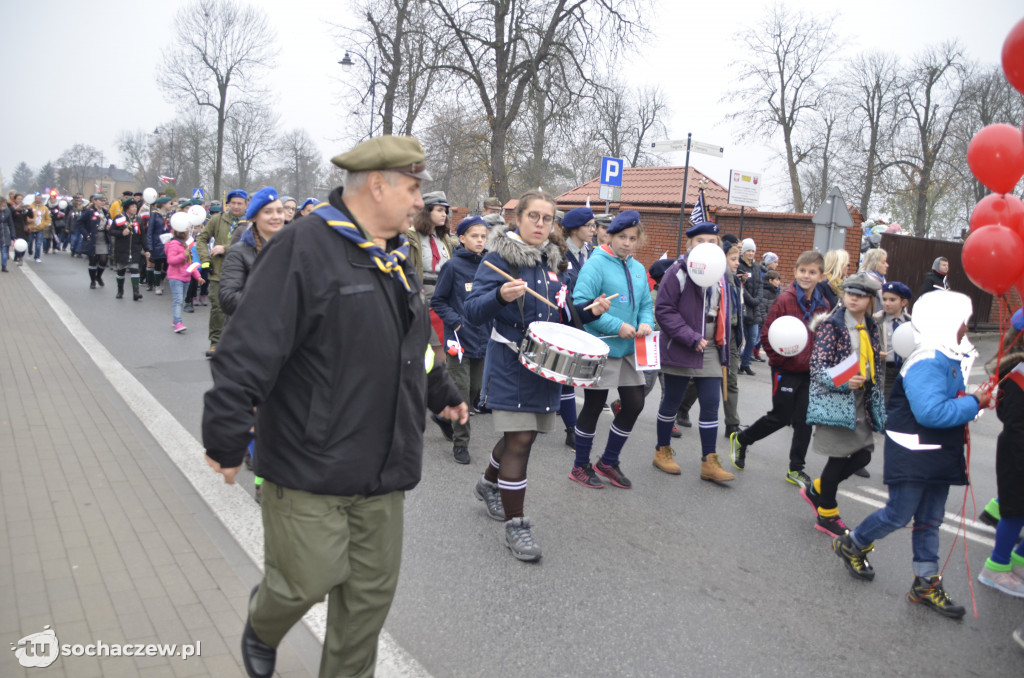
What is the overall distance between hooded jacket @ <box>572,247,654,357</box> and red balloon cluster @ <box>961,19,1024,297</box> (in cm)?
223

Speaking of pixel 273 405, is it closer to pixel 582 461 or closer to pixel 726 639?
pixel 726 639

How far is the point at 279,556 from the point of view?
8.20 feet

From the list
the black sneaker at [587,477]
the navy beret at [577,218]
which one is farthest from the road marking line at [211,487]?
the navy beret at [577,218]

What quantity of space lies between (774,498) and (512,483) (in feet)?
8.02

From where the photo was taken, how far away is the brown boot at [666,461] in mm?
6180

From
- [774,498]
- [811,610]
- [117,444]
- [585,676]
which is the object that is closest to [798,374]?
[774,498]

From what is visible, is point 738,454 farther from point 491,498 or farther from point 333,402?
point 333,402

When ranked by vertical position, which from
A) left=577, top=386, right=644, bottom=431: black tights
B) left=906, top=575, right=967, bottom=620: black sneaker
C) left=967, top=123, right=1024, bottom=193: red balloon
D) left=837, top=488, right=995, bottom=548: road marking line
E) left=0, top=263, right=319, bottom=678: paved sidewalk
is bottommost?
left=0, top=263, right=319, bottom=678: paved sidewalk

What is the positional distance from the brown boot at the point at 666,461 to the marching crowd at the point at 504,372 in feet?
0.05

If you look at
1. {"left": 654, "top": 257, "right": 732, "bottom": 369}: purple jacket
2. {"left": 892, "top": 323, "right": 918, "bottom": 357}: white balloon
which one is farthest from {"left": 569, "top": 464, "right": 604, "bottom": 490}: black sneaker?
{"left": 892, "top": 323, "right": 918, "bottom": 357}: white balloon

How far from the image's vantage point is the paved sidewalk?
3170mm

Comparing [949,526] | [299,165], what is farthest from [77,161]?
[949,526]

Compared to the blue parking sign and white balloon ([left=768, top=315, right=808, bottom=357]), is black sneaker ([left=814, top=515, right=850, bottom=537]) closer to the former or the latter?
white balloon ([left=768, top=315, right=808, bottom=357])

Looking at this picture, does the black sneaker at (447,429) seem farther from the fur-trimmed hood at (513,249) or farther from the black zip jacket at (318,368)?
the black zip jacket at (318,368)
